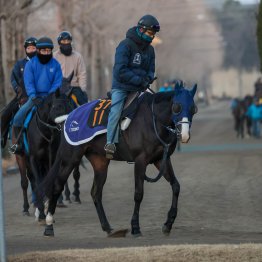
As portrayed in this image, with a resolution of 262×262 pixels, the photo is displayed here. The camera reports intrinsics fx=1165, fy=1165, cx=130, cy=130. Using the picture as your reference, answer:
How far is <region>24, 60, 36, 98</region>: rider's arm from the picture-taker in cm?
1722

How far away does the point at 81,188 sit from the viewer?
23125mm

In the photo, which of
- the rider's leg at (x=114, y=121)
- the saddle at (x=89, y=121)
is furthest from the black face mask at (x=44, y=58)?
the rider's leg at (x=114, y=121)

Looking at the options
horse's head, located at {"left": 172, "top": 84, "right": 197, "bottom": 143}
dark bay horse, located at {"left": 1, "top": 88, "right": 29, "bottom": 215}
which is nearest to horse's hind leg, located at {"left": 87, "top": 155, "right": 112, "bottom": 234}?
horse's head, located at {"left": 172, "top": 84, "right": 197, "bottom": 143}

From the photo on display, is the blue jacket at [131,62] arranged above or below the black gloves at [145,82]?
above

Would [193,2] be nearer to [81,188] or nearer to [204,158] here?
[204,158]

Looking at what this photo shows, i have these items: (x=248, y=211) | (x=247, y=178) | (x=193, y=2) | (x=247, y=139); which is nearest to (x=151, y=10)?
(x=247, y=139)

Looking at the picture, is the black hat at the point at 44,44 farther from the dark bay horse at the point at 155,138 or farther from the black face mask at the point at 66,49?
the black face mask at the point at 66,49

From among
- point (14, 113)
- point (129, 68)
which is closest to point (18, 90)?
point (14, 113)

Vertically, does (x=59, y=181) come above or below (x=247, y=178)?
above

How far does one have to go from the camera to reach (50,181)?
15758 mm

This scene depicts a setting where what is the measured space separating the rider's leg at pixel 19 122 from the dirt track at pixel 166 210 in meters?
1.09

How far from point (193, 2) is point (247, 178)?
106537 mm

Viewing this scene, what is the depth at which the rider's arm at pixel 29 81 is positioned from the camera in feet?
56.5

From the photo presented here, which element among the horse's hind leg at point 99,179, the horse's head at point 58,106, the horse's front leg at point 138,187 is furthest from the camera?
the horse's head at point 58,106
